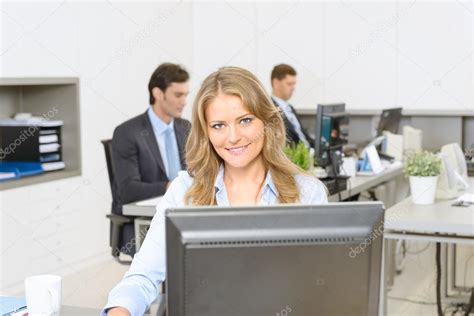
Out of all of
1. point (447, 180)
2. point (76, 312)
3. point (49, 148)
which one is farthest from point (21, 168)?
point (76, 312)

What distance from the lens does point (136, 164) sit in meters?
4.00

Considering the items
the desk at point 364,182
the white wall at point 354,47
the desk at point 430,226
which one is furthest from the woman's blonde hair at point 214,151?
the white wall at point 354,47

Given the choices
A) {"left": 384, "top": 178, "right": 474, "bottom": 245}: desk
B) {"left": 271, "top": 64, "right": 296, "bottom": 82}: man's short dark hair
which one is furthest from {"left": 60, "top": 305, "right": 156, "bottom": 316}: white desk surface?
{"left": 271, "top": 64, "right": 296, "bottom": 82}: man's short dark hair

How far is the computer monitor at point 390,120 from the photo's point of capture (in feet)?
19.5

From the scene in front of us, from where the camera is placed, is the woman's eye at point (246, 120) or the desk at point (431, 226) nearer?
the woman's eye at point (246, 120)

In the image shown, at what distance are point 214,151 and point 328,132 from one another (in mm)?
2855

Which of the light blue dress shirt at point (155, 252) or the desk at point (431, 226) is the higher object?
the light blue dress shirt at point (155, 252)

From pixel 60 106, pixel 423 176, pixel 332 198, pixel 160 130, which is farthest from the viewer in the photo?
pixel 60 106

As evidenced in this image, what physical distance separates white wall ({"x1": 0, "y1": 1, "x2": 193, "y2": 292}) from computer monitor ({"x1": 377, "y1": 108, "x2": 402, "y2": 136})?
1.86 m

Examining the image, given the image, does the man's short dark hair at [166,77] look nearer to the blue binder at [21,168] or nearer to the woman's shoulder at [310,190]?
the blue binder at [21,168]

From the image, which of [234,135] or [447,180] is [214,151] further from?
[447,180]

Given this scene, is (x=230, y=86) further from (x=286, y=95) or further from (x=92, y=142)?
(x=286, y=95)

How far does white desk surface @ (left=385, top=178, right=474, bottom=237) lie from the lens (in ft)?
11.1

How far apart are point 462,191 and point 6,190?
8.72ft
